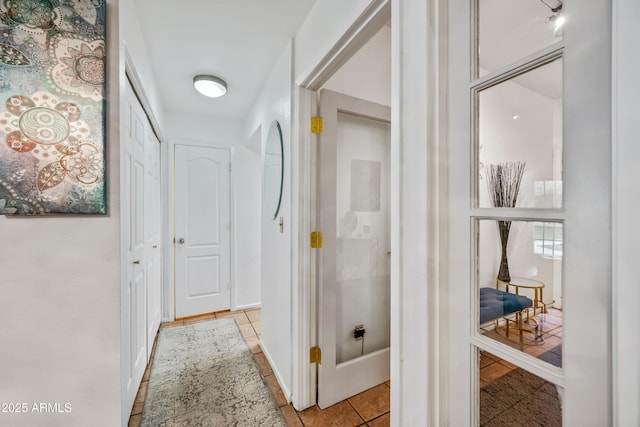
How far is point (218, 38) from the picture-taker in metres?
1.74

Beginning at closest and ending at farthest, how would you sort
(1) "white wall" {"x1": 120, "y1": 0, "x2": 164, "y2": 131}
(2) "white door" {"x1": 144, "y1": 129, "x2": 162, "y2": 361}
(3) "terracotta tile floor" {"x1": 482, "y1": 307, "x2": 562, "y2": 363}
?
1. (3) "terracotta tile floor" {"x1": 482, "y1": 307, "x2": 562, "y2": 363}
2. (1) "white wall" {"x1": 120, "y1": 0, "x2": 164, "y2": 131}
3. (2) "white door" {"x1": 144, "y1": 129, "x2": 162, "y2": 361}

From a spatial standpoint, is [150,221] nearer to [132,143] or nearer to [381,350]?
[132,143]

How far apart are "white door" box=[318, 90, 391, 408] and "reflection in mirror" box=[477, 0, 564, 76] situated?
40.5 inches

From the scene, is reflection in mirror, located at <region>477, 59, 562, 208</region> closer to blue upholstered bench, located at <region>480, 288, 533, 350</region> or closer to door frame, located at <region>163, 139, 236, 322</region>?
blue upholstered bench, located at <region>480, 288, 533, 350</region>

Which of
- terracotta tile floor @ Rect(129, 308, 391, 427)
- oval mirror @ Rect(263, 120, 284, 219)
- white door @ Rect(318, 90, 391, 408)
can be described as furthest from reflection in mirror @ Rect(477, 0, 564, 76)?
terracotta tile floor @ Rect(129, 308, 391, 427)

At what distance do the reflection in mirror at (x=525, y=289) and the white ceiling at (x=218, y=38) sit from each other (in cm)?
157

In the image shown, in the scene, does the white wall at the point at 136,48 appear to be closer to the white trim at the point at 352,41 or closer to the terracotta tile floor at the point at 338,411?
the white trim at the point at 352,41

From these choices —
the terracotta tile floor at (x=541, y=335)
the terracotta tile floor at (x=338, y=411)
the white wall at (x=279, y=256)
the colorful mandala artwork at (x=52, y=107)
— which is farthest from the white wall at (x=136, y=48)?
the terracotta tile floor at (x=338, y=411)

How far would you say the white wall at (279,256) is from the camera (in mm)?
1759

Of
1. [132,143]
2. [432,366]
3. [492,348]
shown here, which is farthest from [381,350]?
[132,143]

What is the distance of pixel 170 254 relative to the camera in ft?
9.79

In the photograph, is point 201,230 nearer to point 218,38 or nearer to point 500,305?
point 218,38

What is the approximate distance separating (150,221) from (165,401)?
4.61ft

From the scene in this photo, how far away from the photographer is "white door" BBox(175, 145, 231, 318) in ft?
9.97
